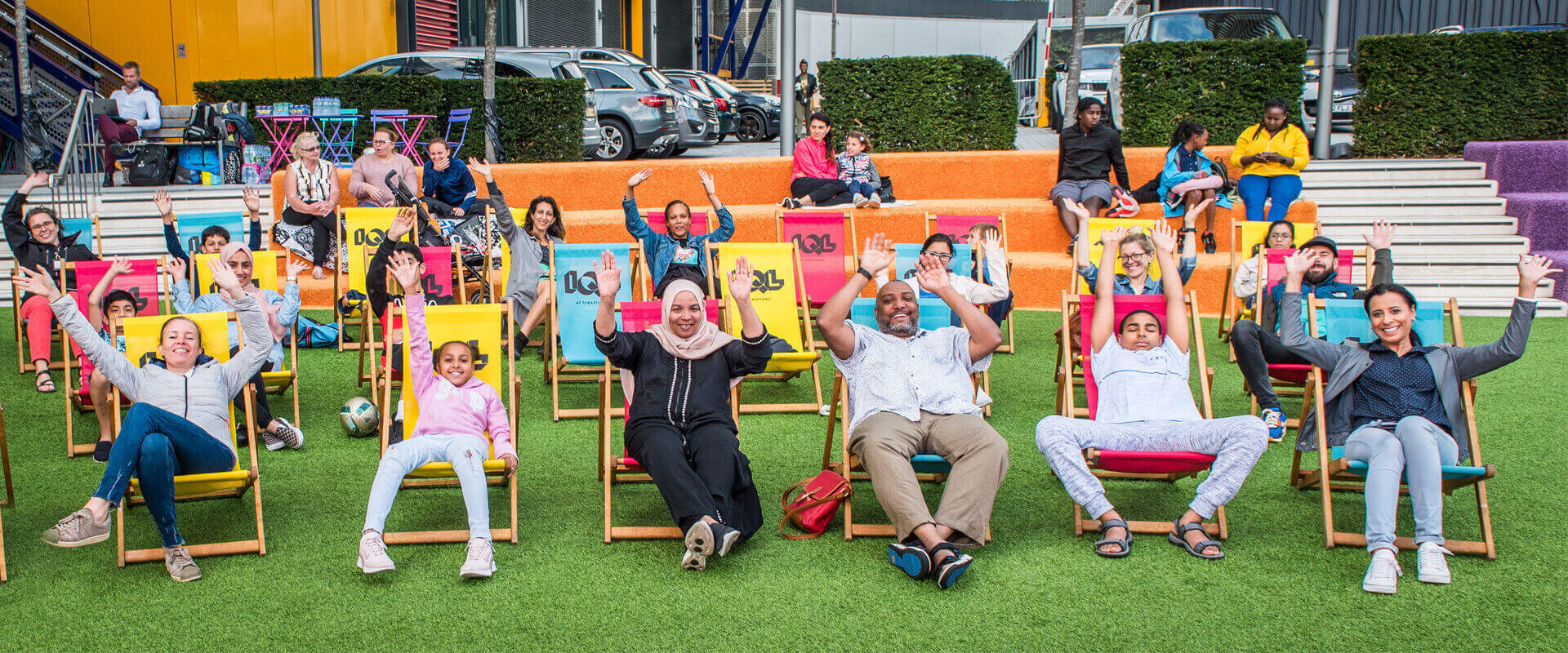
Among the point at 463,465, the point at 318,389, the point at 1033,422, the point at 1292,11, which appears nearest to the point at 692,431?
the point at 463,465

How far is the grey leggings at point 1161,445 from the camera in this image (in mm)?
4297

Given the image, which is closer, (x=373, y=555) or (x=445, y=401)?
(x=373, y=555)

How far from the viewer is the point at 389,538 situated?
441 centimetres

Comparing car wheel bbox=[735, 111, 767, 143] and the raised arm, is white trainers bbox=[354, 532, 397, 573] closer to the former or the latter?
the raised arm

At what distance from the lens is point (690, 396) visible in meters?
4.64

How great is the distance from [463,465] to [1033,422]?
3138 mm

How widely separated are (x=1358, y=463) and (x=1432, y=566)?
45 cm

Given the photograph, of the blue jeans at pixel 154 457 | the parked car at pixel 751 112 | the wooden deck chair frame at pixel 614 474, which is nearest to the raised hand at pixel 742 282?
the wooden deck chair frame at pixel 614 474

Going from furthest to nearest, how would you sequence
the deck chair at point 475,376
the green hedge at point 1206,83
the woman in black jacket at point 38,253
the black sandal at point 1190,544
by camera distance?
the green hedge at point 1206,83
the woman in black jacket at point 38,253
the deck chair at point 475,376
the black sandal at point 1190,544

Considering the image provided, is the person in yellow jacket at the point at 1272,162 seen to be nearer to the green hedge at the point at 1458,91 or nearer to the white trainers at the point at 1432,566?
the green hedge at the point at 1458,91

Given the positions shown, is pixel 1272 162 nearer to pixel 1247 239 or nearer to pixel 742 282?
pixel 1247 239

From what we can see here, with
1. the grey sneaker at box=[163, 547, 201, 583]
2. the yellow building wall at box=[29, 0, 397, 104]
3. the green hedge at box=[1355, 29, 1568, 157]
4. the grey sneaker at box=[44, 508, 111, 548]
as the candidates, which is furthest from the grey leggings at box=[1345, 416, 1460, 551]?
the yellow building wall at box=[29, 0, 397, 104]

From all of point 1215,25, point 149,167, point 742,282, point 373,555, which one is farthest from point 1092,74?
point 373,555

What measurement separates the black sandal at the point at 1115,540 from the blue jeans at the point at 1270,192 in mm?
5952
